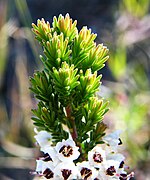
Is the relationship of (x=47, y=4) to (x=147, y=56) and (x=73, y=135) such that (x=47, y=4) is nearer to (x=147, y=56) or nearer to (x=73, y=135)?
(x=147, y=56)

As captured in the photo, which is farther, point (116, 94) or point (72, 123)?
point (116, 94)

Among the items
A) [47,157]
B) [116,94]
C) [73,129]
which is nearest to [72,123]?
[73,129]

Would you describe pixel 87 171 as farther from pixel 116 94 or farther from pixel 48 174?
pixel 116 94

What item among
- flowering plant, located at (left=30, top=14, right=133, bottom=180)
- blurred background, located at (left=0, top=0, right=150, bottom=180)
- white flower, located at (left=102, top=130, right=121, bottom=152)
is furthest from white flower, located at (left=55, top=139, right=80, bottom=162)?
blurred background, located at (left=0, top=0, right=150, bottom=180)

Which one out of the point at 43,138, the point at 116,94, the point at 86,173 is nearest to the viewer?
the point at 86,173

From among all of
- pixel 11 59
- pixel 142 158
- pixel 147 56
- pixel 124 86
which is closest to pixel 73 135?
pixel 142 158

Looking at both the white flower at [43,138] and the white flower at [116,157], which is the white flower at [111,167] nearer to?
the white flower at [116,157]

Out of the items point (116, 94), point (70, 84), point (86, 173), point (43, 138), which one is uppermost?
point (116, 94)
